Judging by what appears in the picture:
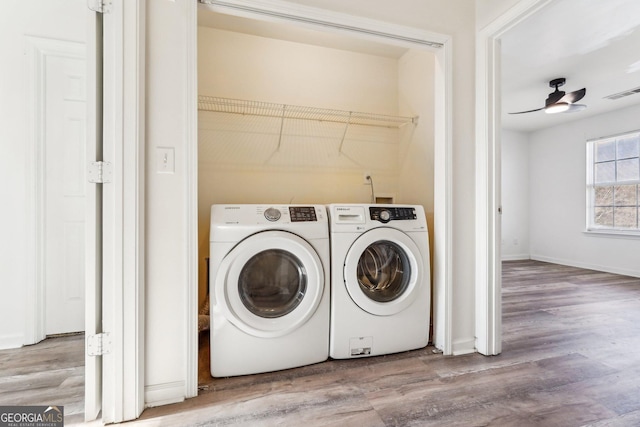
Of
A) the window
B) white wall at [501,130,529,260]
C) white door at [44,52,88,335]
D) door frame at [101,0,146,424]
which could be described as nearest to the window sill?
the window

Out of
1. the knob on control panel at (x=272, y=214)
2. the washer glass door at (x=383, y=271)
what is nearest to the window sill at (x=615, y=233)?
the washer glass door at (x=383, y=271)

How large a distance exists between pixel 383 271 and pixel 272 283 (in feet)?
2.36

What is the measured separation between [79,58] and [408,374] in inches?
111

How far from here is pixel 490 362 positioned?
167cm

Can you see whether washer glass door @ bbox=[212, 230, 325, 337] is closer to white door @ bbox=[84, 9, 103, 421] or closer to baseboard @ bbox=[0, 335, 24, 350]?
white door @ bbox=[84, 9, 103, 421]

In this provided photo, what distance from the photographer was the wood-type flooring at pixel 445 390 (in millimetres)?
1199

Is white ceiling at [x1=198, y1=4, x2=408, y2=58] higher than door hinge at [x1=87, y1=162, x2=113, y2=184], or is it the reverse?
white ceiling at [x1=198, y1=4, x2=408, y2=58]

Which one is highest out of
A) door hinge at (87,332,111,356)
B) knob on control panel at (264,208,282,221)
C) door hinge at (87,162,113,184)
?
door hinge at (87,162,113,184)

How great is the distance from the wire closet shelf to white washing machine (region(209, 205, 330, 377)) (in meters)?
1.13

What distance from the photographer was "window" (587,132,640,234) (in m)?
3.94

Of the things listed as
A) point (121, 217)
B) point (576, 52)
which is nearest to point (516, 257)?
point (576, 52)

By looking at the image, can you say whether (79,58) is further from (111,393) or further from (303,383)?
(303,383)

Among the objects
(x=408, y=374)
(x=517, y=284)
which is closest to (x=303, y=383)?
(x=408, y=374)

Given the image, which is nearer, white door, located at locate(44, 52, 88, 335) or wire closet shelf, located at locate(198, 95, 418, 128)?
white door, located at locate(44, 52, 88, 335)
